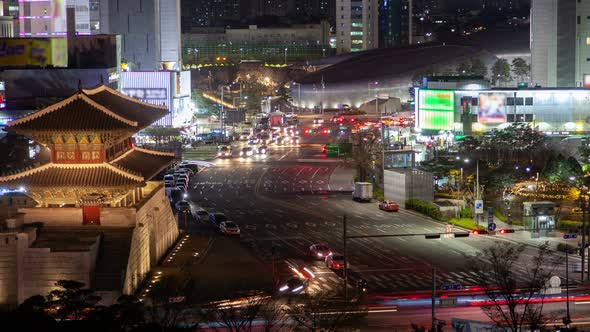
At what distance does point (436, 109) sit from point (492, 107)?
21.2 ft

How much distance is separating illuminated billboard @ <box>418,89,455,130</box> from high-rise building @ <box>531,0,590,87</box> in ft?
50.8

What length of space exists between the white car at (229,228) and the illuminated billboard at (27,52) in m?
52.8

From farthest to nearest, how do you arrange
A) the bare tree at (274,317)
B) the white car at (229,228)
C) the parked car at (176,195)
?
the parked car at (176,195)
the white car at (229,228)
the bare tree at (274,317)

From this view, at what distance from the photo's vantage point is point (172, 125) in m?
138

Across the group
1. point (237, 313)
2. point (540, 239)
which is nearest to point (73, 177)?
point (237, 313)

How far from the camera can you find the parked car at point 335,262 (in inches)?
2223

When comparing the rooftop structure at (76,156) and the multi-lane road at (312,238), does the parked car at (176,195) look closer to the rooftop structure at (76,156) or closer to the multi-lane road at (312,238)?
the multi-lane road at (312,238)

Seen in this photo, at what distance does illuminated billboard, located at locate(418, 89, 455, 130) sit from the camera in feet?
387

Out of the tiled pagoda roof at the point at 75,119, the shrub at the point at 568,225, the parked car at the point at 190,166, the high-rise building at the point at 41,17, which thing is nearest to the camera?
the tiled pagoda roof at the point at 75,119

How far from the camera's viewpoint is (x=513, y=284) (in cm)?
4291

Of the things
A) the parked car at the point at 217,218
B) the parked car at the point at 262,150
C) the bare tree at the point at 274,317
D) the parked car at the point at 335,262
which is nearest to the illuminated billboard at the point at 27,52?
the parked car at the point at 262,150

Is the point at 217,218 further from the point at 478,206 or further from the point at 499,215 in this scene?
the point at 499,215

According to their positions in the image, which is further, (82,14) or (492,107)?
(82,14)

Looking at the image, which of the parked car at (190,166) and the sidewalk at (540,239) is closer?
the sidewalk at (540,239)
